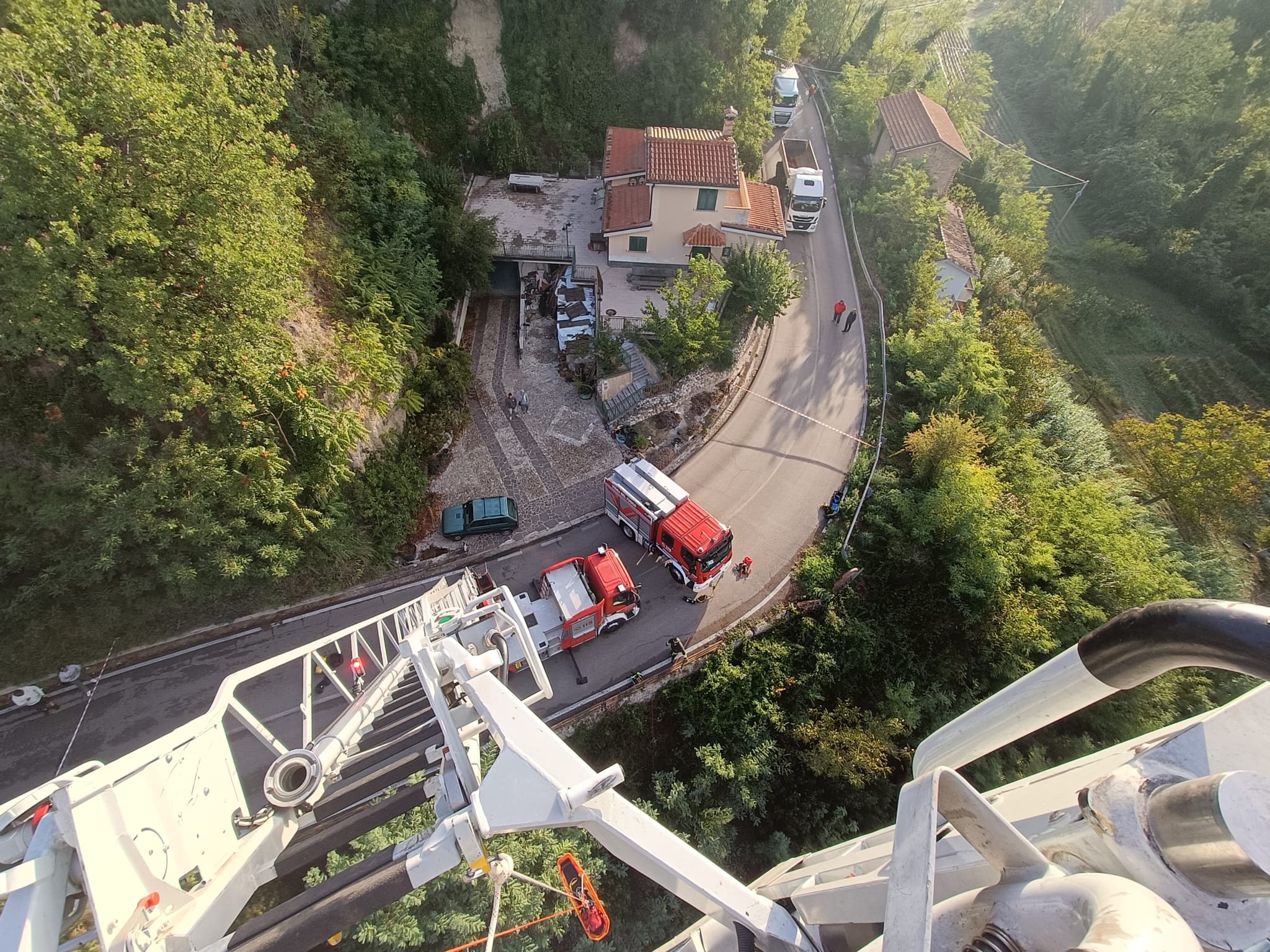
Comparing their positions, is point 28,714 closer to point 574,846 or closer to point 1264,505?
point 574,846

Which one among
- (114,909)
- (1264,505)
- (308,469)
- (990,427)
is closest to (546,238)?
(308,469)

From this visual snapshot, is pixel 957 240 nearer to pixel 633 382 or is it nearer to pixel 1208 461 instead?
pixel 1208 461

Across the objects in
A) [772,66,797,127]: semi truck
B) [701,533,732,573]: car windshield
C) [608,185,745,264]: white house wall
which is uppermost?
[772,66,797,127]: semi truck

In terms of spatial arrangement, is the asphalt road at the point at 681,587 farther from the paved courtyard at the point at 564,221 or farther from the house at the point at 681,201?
the paved courtyard at the point at 564,221

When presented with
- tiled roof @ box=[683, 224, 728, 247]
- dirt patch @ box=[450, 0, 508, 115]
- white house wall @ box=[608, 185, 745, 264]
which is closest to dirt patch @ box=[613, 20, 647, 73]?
dirt patch @ box=[450, 0, 508, 115]

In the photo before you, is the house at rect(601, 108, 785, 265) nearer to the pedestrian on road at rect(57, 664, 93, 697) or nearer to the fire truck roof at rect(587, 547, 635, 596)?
the fire truck roof at rect(587, 547, 635, 596)
